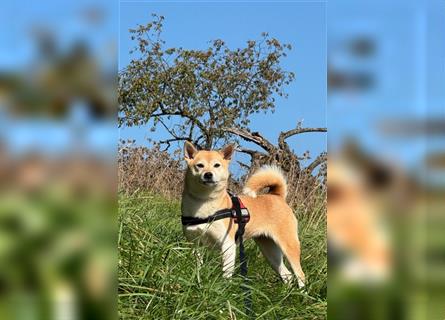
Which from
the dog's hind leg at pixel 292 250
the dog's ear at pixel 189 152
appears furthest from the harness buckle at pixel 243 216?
the dog's ear at pixel 189 152

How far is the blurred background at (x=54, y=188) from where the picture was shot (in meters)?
0.42

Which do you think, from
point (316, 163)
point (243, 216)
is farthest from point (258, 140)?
point (243, 216)

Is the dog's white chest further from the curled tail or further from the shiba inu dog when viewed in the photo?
the curled tail

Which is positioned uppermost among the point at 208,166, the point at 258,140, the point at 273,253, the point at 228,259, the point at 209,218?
the point at 258,140

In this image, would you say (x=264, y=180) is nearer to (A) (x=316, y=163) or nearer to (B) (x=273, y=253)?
(B) (x=273, y=253)

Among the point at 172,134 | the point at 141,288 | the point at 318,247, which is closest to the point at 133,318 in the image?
the point at 141,288

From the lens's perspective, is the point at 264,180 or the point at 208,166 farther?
the point at 264,180

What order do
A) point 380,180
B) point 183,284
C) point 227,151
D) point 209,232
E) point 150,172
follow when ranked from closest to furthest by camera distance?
point 380,180
point 183,284
point 209,232
point 227,151
point 150,172

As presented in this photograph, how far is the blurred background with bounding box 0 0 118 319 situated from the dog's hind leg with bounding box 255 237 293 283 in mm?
2680

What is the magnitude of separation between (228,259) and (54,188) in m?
Result: 2.17

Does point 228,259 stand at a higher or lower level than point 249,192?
lower

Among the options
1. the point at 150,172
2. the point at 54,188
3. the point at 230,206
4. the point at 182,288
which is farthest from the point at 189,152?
the point at 54,188

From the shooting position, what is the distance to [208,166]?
11.5 ft

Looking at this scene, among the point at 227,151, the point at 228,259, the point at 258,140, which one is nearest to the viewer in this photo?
the point at 228,259
